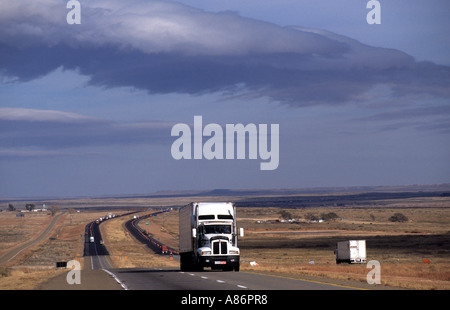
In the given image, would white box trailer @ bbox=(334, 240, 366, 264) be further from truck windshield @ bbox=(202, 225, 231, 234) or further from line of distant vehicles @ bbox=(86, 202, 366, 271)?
truck windshield @ bbox=(202, 225, 231, 234)

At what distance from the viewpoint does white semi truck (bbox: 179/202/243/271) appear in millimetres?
42250

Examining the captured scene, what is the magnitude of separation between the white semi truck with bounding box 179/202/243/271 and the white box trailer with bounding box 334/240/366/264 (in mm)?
30234

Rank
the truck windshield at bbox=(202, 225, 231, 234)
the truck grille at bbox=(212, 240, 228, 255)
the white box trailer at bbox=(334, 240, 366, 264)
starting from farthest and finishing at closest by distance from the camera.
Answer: the white box trailer at bbox=(334, 240, 366, 264) → the truck windshield at bbox=(202, 225, 231, 234) → the truck grille at bbox=(212, 240, 228, 255)

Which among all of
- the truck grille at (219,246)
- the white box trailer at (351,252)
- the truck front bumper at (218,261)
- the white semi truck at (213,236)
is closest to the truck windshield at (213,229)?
the white semi truck at (213,236)

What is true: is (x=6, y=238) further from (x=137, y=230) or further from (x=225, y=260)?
(x=225, y=260)

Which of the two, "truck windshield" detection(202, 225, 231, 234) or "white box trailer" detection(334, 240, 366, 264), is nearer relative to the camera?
"truck windshield" detection(202, 225, 231, 234)

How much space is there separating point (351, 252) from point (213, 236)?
106 feet

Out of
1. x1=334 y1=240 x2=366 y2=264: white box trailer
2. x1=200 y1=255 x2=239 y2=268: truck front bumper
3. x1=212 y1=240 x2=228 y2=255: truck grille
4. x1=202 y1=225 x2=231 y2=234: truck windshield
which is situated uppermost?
x1=202 y1=225 x2=231 y2=234: truck windshield

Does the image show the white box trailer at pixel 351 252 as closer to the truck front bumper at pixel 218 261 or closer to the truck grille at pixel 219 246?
the truck front bumper at pixel 218 261

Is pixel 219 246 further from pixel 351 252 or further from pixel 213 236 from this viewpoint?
pixel 351 252

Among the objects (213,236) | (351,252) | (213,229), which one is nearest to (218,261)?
(213,236)

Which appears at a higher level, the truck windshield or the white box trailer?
the truck windshield

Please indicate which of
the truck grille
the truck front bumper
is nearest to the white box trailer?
the truck front bumper

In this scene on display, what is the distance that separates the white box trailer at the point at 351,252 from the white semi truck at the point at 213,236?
3023 cm
